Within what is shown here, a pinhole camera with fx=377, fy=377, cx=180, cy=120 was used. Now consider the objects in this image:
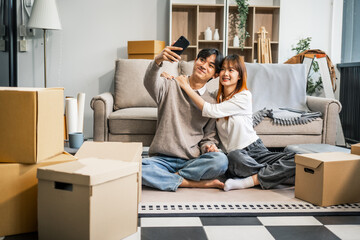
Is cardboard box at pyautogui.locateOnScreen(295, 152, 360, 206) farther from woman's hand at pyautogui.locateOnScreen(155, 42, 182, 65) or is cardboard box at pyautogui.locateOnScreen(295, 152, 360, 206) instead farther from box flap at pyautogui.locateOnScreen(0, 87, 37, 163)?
box flap at pyautogui.locateOnScreen(0, 87, 37, 163)

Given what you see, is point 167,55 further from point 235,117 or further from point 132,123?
point 132,123

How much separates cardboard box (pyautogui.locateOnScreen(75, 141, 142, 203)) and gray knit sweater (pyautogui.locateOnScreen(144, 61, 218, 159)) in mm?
315

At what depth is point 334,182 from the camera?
183cm

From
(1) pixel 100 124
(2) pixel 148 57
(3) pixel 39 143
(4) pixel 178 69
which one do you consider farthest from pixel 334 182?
(2) pixel 148 57

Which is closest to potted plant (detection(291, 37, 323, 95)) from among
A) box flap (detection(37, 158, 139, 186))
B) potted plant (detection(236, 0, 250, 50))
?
potted plant (detection(236, 0, 250, 50))

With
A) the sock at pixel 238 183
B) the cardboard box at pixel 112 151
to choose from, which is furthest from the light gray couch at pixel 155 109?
the cardboard box at pixel 112 151

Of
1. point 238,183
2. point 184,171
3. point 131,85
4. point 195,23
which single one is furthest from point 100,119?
point 195,23

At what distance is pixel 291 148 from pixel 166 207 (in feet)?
3.66

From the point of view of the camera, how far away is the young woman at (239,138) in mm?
2098

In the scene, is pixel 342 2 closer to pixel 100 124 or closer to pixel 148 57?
pixel 148 57

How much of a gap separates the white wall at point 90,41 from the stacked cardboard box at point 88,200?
110 inches

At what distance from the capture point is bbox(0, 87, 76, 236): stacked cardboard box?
1.37 metres

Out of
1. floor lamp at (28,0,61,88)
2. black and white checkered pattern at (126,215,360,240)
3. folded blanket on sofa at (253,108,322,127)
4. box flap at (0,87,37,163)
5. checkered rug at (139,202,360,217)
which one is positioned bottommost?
black and white checkered pattern at (126,215,360,240)

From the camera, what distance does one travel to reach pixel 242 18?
4121 mm
